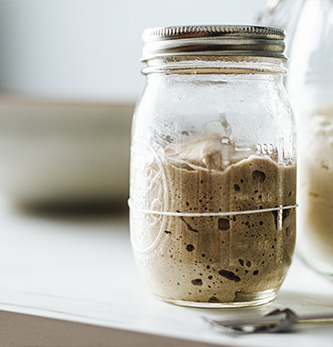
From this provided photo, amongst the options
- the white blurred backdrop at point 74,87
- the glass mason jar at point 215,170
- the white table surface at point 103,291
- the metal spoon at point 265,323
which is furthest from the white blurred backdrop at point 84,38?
the metal spoon at point 265,323

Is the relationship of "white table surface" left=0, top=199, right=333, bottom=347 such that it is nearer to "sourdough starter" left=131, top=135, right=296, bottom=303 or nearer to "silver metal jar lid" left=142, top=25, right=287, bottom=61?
"sourdough starter" left=131, top=135, right=296, bottom=303

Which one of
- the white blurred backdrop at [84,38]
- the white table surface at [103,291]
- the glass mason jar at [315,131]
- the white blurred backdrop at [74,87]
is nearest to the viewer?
the white table surface at [103,291]

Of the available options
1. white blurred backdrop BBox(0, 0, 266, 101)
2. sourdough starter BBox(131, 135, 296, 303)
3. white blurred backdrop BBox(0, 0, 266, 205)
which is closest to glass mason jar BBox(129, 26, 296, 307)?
sourdough starter BBox(131, 135, 296, 303)

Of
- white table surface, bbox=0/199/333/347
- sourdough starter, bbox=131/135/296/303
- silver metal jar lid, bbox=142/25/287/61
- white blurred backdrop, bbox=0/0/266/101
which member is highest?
white blurred backdrop, bbox=0/0/266/101

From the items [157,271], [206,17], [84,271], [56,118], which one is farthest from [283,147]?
[206,17]

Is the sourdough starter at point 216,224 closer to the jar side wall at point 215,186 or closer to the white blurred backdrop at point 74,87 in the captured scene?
the jar side wall at point 215,186

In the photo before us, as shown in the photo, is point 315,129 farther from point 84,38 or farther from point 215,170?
point 84,38
